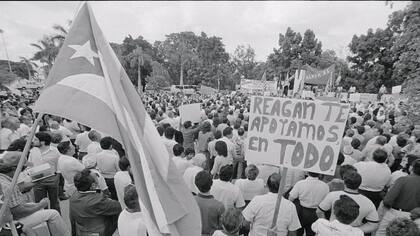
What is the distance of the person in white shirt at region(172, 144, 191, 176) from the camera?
16.5 ft

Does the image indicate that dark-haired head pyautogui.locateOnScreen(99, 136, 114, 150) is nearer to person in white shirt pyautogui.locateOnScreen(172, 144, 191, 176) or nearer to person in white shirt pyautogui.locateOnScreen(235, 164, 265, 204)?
person in white shirt pyautogui.locateOnScreen(172, 144, 191, 176)

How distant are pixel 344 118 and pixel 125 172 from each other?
318 centimetres

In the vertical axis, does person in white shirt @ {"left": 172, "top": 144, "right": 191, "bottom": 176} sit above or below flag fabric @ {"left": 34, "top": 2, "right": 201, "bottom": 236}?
below

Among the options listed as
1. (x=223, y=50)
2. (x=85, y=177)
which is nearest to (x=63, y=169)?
(x=85, y=177)

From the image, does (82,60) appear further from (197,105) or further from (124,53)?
(124,53)

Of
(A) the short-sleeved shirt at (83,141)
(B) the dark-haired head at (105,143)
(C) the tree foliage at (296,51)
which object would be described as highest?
(C) the tree foliage at (296,51)

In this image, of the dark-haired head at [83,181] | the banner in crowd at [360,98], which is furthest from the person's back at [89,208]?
the banner in crowd at [360,98]

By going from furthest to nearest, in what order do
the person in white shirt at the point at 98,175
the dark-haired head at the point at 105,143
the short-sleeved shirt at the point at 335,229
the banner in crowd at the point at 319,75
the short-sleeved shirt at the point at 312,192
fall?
the banner in crowd at the point at 319,75
the dark-haired head at the point at 105,143
the person in white shirt at the point at 98,175
the short-sleeved shirt at the point at 312,192
the short-sleeved shirt at the point at 335,229

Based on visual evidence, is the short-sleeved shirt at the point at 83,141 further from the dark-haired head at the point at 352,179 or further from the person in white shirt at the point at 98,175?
the dark-haired head at the point at 352,179

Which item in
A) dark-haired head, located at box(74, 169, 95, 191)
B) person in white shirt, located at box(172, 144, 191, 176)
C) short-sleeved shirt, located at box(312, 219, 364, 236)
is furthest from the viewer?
person in white shirt, located at box(172, 144, 191, 176)

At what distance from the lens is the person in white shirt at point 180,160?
5033 millimetres

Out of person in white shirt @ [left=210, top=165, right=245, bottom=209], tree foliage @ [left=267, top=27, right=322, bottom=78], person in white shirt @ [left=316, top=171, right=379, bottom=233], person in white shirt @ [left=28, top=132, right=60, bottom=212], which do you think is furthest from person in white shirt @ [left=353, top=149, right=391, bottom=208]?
tree foliage @ [left=267, top=27, right=322, bottom=78]

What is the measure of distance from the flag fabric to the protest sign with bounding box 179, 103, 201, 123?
18.7ft

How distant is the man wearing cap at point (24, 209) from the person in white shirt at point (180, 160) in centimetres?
190
